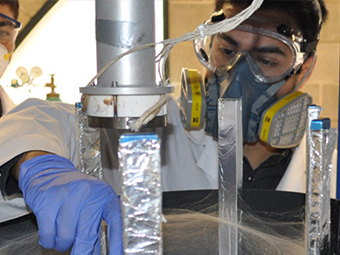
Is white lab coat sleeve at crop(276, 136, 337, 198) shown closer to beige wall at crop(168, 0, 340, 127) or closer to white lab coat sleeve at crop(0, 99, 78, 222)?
white lab coat sleeve at crop(0, 99, 78, 222)

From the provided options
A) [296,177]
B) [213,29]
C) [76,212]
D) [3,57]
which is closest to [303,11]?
[296,177]

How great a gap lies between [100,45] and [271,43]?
818 mm

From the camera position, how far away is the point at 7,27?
177 centimetres

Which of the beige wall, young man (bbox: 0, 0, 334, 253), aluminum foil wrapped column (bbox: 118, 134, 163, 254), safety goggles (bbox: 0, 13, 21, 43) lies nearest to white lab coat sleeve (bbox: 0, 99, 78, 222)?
young man (bbox: 0, 0, 334, 253)

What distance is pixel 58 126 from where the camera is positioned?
115 centimetres

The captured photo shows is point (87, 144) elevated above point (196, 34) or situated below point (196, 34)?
below

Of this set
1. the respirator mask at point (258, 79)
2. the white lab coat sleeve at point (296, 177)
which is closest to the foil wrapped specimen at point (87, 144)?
the respirator mask at point (258, 79)

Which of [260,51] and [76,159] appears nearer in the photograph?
[76,159]

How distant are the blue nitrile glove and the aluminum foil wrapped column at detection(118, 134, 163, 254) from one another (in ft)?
0.51

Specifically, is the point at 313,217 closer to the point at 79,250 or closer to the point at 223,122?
the point at 223,122

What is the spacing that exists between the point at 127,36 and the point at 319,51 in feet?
6.57

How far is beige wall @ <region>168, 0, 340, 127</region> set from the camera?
2.25 m

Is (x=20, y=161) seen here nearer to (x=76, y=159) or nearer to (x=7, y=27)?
(x=76, y=159)

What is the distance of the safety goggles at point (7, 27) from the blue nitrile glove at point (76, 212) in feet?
4.16
